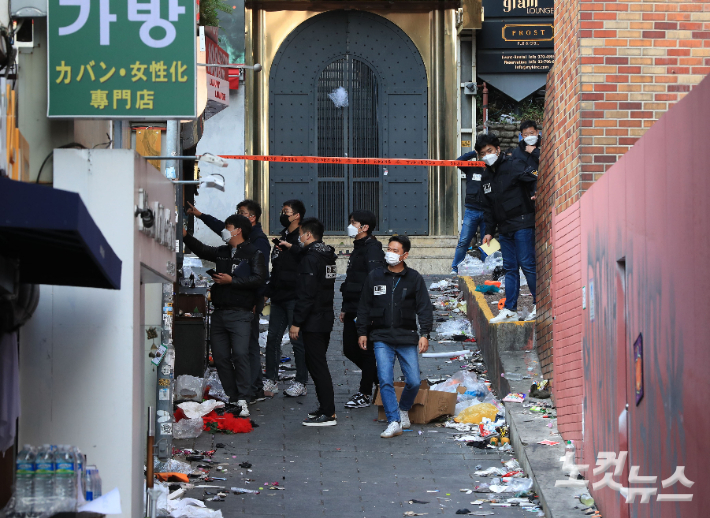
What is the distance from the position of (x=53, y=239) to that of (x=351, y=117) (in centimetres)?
1524

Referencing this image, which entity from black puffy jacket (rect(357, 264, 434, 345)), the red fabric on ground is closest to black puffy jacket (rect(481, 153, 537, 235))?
black puffy jacket (rect(357, 264, 434, 345))

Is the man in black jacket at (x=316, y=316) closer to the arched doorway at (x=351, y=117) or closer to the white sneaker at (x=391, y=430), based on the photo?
the white sneaker at (x=391, y=430)

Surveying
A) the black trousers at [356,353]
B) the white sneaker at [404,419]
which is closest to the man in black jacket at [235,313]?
the black trousers at [356,353]

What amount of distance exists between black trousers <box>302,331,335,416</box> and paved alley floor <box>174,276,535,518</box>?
0.26 m

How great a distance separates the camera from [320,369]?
991cm

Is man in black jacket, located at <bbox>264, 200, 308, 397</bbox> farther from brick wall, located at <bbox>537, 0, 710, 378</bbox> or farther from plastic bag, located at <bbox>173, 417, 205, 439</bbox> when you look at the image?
brick wall, located at <bbox>537, 0, 710, 378</bbox>

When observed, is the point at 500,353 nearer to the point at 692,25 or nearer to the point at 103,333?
the point at 692,25

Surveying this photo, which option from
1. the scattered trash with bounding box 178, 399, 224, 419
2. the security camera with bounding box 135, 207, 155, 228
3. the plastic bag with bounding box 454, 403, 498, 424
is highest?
the security camera with bounding box 135, 207, 155, 228

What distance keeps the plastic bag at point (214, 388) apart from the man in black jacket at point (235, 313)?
44 centimetres

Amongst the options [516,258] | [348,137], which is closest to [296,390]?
[516,258]

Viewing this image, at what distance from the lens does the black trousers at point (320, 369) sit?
9914 mm

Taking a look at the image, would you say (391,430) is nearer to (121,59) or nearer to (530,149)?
(530,149)

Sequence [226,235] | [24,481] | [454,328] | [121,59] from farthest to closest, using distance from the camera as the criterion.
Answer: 1. [454,328]
2. [226,235]
3. [121,59]
4. [24,481]

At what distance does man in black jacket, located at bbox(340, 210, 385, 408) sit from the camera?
10773 mm
